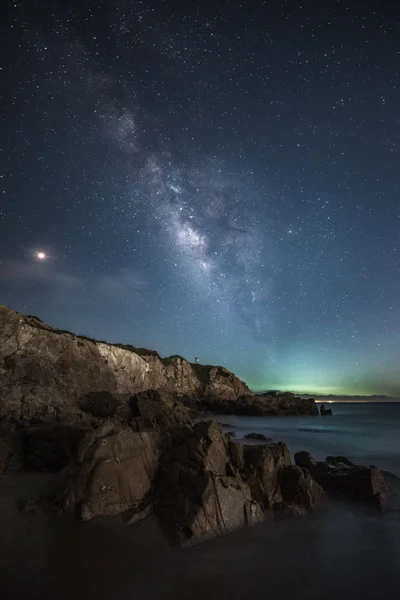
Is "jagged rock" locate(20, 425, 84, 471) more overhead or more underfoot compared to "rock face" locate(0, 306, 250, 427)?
more underfoot

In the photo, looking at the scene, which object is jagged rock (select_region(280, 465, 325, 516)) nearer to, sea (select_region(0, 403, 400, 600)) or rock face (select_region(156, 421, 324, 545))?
rock face (select_region(156, 421, 324, 545))

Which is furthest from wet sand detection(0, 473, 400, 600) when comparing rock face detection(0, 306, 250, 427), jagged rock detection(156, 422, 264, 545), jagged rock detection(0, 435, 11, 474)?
rock face detection(0, 306, 250, 427)

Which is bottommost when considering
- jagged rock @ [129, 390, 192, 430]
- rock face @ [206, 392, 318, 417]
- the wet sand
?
the wet sand

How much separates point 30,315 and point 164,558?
38.2m

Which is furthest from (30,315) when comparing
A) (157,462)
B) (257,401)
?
(257,401)

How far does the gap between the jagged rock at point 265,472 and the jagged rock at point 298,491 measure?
0.43 feet

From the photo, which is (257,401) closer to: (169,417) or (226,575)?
(169,417)

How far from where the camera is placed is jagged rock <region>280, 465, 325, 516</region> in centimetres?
659

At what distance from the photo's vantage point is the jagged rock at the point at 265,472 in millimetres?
6586

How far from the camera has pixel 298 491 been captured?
6.80 metres

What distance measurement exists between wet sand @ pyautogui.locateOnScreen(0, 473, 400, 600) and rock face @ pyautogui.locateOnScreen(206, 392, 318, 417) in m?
54.4

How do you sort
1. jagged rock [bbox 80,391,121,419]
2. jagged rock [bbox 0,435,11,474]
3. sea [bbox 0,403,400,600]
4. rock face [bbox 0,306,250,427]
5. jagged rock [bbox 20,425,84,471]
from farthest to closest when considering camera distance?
1. jagged rock [bbox 80,391,121,419]
2. rock face [bbox 0,306,250,427]
3. jagged rock [bbox 20,425,84,471]
4. jagged rock [bbox 0,435,11,474]
5. sea [bbox 0,403,400,600]

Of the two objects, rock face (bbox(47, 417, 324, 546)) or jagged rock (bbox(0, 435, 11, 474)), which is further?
jagged rock (bbox(0, 435, 11, 474))

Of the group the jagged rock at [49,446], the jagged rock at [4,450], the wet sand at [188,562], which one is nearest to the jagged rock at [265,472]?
the wet sand at [188,562]
